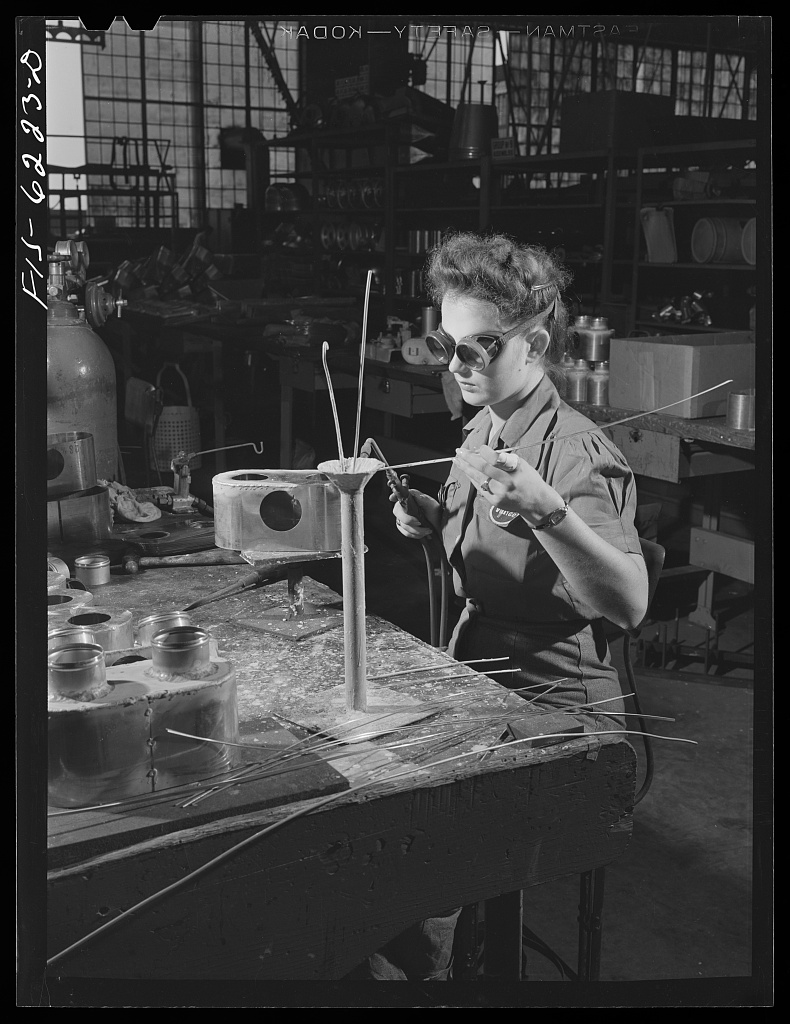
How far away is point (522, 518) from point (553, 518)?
16 cm

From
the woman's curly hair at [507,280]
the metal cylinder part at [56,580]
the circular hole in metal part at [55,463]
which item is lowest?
the metal cylinder part at [56,580]

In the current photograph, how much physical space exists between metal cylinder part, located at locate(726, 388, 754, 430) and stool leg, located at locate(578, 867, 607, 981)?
1506 mm

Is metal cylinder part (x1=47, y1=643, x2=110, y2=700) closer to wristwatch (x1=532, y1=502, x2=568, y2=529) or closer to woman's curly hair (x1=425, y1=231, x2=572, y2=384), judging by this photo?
wristwatch (x1=532, y1=502, x2=568, y2=529)

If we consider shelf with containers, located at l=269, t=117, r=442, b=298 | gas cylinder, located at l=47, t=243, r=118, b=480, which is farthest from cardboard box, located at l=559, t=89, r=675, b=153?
gas cylinder, located at l=47, t=243, r=118, b=480

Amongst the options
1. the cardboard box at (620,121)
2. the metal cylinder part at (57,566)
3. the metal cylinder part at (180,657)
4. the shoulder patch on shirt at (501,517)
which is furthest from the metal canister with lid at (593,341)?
the metal cylinder part at (180,657)

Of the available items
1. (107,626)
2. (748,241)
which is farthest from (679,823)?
(748,241)

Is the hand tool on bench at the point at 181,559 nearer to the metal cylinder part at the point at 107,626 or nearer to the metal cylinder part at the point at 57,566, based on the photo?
the metal cylinder part at the point at 57,566

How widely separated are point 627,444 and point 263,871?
234 cm

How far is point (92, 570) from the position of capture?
69.1 inches

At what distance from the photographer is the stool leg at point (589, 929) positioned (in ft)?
4.37

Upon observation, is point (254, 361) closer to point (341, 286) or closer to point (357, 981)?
point (341, 286)

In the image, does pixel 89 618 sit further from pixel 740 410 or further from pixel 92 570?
pixel 740 410

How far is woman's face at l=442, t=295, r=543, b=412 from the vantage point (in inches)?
→ 54.7

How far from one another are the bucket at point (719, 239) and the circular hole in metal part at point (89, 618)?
3602mm
